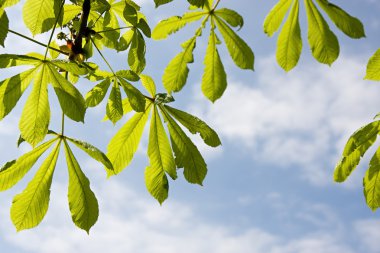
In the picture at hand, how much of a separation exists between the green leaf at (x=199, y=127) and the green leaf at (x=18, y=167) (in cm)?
63

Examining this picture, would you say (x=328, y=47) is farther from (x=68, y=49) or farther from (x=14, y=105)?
(x=14, y=105)

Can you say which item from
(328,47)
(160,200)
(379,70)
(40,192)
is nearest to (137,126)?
(160,200)

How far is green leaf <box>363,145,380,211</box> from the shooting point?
2.33 meters

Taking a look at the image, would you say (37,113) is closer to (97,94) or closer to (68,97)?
(68,97)

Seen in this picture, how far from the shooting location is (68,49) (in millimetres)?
2287

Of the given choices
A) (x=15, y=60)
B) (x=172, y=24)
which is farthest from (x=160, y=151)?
(x=15, y=60)

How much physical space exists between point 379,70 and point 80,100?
4.40 ft

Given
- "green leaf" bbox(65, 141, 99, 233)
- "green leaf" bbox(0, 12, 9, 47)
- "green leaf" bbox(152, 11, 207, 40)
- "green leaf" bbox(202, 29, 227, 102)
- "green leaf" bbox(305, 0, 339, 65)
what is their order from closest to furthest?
"green leaf" bbox(0, 12, 9, 47)
"green leaf" bbox(65, 141, 99, 233)
"green leaf" bbox(305, 0, 339, 65)
"green leaf" bbox(202, 29, 227, 102)
"green leaf" bbox(152, 11, 207, 40)

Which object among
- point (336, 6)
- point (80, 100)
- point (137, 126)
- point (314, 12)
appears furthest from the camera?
point (137, 126)

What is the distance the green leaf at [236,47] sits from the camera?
91.4 inches

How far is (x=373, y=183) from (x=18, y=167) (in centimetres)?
171

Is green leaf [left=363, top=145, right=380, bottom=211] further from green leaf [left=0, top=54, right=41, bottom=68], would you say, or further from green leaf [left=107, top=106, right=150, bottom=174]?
green leaf [left=0, top=54, right=41, bottom=68]

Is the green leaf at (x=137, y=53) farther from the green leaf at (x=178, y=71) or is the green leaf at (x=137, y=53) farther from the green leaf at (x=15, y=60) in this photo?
the green leaf at (x=15, y=60)

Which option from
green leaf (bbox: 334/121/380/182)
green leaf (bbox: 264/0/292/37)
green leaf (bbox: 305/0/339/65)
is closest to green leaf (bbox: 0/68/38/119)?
green leaf (bbox: 264/0/292/37)
